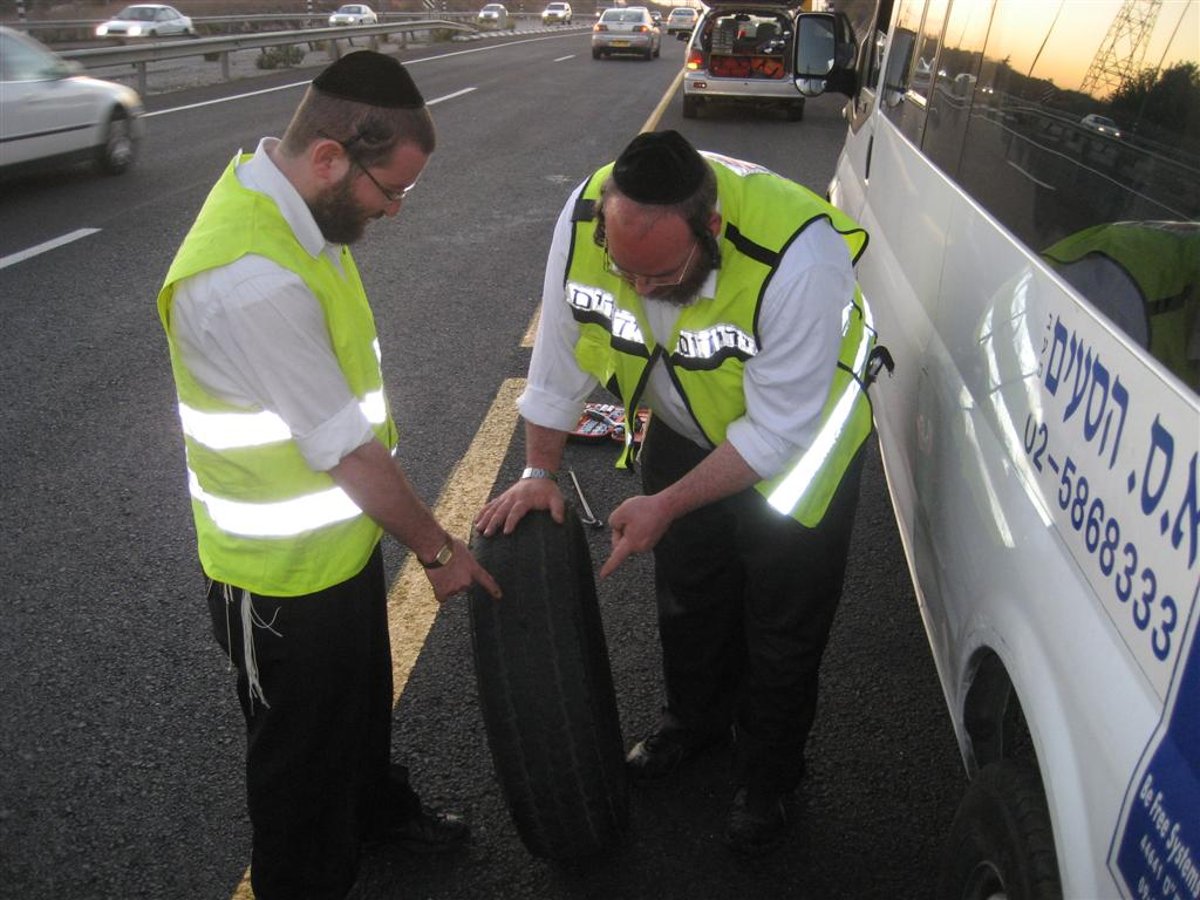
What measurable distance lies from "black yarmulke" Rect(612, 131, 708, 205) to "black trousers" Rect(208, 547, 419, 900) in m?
0.96

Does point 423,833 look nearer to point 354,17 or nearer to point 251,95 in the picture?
point 251,95

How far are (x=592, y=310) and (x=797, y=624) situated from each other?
86 centimetres

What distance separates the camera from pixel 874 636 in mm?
3457

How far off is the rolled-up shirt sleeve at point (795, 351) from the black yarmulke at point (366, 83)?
2.56 feet

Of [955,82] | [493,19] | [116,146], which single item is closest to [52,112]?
[116,146]

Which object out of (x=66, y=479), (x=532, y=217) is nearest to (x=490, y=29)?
(x=532, y=217)

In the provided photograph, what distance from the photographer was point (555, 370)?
8.20ft

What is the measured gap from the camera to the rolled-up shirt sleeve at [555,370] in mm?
2393

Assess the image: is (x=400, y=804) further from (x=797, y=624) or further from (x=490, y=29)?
(x=490, y=29)

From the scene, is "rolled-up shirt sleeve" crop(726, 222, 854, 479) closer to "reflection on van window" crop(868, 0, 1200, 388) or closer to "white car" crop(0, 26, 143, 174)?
"reflection on van window" crop(868, 0, 1200, 388)

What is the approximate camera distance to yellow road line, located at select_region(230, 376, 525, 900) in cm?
330

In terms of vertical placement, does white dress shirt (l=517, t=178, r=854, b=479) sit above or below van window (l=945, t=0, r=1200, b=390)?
below

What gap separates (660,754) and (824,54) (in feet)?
11.8

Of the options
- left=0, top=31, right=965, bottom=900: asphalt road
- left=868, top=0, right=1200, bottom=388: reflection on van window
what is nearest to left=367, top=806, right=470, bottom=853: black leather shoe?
left=0, top=31, right=965, bottom=900: asphalt road
